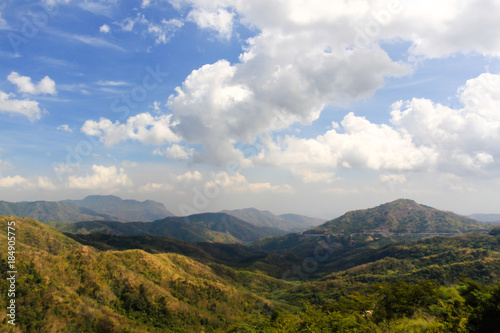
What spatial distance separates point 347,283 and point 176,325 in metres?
132

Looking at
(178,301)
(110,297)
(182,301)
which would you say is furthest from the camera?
(182,301)

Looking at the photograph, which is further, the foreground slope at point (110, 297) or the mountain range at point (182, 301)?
the foreground slope at point (110, 297)

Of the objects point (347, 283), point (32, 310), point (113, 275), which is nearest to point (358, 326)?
point (32, 310)

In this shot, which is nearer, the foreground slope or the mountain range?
the mountain range

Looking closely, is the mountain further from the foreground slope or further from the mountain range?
the foreground slope

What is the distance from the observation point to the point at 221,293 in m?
107

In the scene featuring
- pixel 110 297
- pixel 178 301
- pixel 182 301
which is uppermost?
pixel 110 297

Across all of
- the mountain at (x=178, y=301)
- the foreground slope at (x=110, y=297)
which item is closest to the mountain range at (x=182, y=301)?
the mountain at (x=178, y=301)

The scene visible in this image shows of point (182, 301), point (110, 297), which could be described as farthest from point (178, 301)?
point (110, 297)

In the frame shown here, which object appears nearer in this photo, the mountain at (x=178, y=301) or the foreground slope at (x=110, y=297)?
the mountain at (x=178, y=301)

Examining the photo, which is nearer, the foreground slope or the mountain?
the mountain

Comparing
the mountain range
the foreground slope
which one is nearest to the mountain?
the mountain range

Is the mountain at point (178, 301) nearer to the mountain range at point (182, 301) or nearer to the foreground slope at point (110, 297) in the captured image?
the mountain range at point (182, 301)

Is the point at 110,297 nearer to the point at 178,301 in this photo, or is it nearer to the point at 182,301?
the point at 178,301
